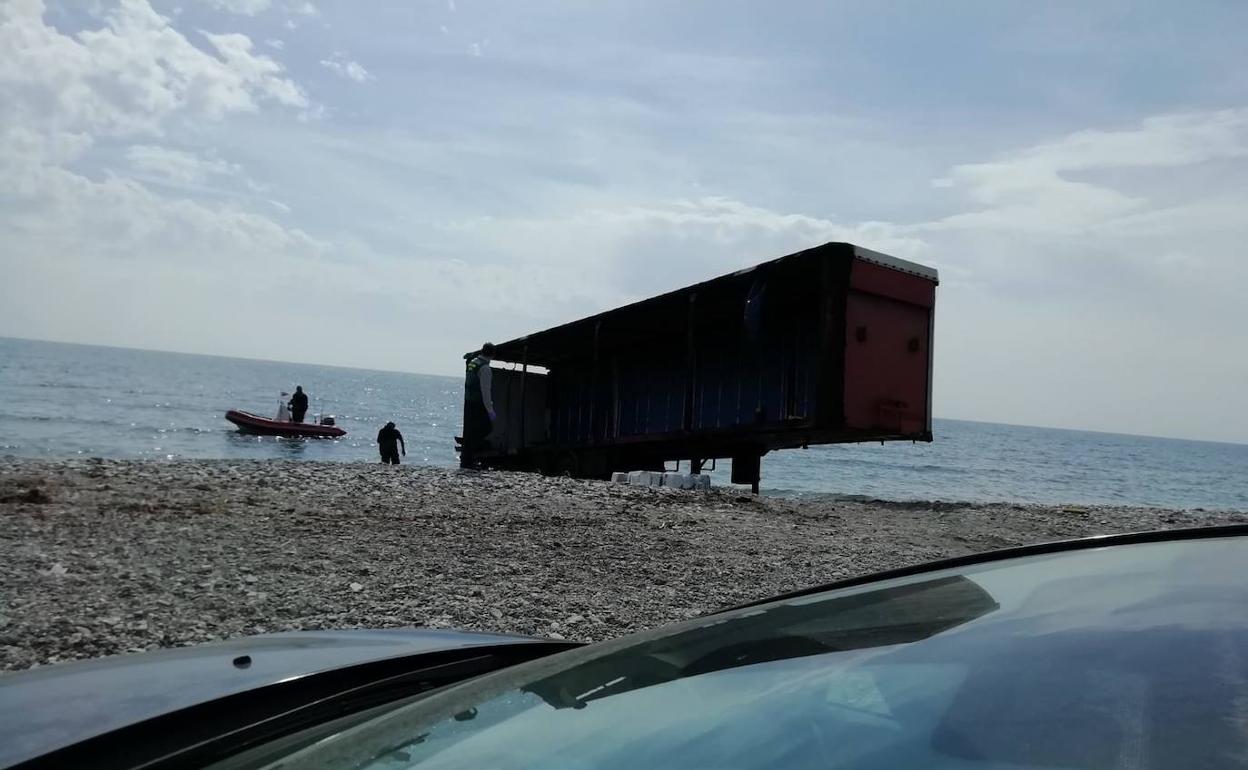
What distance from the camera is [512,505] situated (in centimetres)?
1117

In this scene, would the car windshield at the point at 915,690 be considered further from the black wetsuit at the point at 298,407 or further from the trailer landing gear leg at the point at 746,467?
the black wetsuit at the point at 298,407

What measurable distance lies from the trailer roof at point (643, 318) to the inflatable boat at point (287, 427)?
63.4 feet

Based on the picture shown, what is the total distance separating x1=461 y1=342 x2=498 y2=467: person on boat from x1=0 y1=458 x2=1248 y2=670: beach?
3.86 metres

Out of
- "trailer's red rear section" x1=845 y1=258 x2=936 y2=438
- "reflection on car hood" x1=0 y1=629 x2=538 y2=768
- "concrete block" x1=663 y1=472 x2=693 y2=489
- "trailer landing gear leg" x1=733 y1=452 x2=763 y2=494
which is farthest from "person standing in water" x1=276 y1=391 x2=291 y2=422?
"reflection on car hood" x1=0 y1=629 x2=538 y2=768

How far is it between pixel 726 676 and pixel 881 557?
27.9 feet

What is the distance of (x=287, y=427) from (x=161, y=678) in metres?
35.8

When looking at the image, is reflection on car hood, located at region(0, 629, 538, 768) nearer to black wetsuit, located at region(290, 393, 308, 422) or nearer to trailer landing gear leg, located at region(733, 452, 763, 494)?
trailer landing gear leg, located at region(733, 452, 763, 494)

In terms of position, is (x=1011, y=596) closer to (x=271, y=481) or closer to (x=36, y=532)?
(x=36, y=532)

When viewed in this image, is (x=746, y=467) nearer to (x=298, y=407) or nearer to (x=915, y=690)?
(x=915, y=690)

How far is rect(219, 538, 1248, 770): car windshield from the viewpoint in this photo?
46.4 inches

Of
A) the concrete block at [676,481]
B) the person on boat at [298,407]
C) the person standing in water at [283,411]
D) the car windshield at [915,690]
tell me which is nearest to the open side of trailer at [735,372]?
the concrete block at [676,481]

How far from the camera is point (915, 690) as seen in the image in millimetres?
1384

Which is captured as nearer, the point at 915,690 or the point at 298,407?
the point at 915,690

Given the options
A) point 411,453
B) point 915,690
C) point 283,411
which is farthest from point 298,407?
point 915,690
